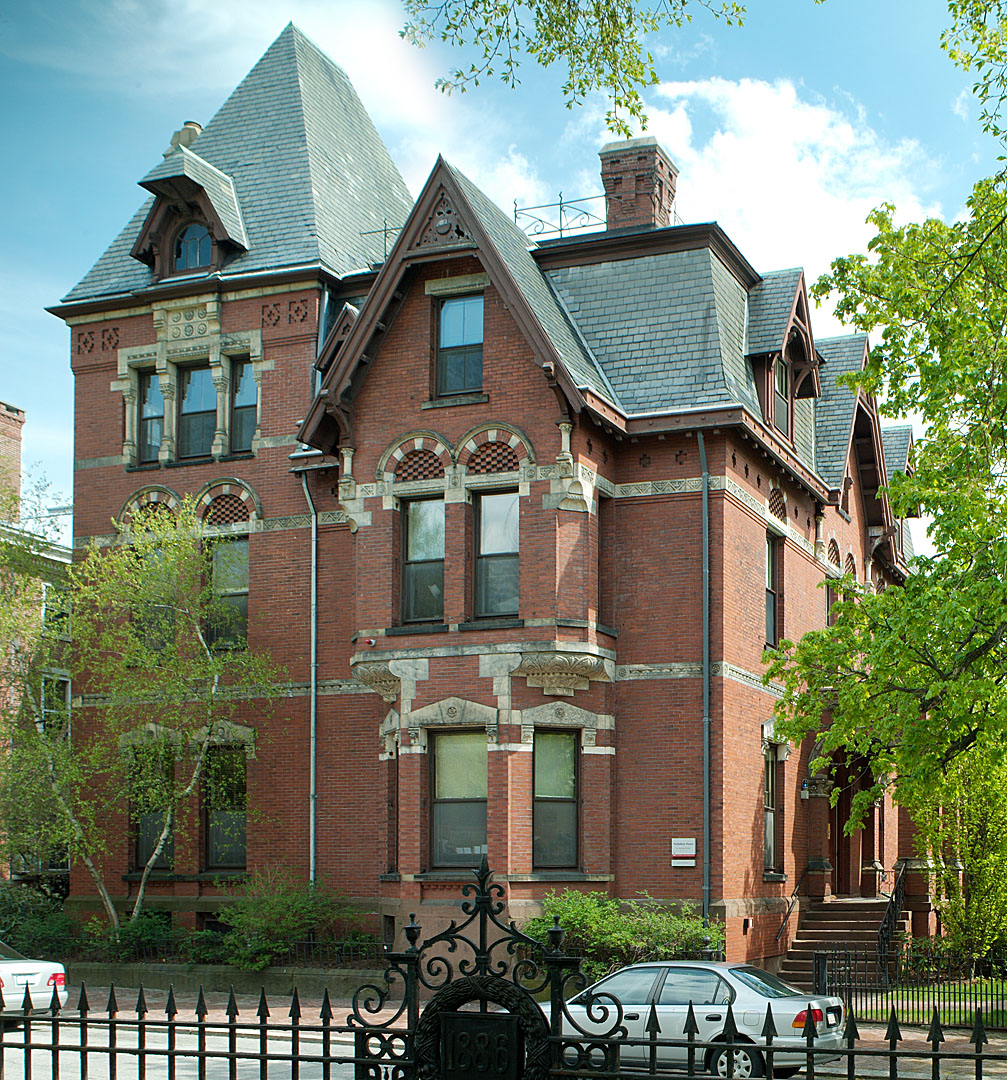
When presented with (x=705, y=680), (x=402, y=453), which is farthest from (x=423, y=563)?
(x=705, y=680)

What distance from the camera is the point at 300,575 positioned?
27.4 m

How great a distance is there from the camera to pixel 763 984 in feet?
52.9

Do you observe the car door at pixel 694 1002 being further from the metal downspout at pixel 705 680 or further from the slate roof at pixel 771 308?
the slate roof at pixel 771 308

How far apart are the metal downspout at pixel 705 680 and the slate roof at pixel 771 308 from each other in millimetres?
3799

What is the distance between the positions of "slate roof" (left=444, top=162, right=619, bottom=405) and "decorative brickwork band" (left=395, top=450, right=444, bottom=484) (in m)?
2.97

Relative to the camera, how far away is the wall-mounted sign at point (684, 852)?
2359cm

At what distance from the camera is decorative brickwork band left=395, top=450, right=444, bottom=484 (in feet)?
81.6

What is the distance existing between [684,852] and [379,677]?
6.05 m

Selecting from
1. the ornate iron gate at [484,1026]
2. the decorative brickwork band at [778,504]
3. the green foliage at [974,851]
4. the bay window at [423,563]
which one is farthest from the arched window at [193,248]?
the ornate iron gate at [484,1026]

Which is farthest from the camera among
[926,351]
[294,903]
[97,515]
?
[97,515]

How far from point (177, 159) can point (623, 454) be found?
11.5 meters

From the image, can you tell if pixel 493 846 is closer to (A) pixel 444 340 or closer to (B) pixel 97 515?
(A) pixel 444 340

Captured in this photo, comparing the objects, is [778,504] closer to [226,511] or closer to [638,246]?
[638,246]

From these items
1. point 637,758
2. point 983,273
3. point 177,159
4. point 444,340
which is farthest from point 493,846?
point 177,159
